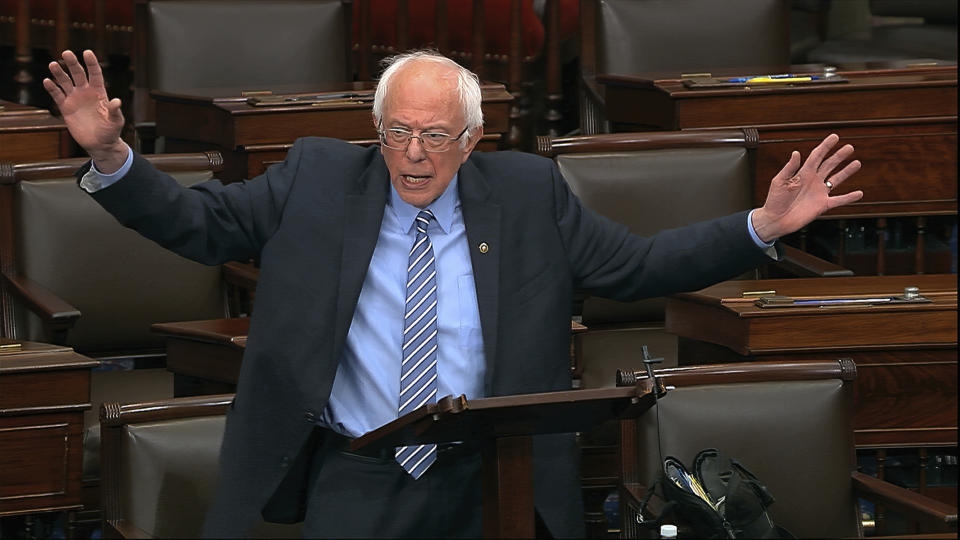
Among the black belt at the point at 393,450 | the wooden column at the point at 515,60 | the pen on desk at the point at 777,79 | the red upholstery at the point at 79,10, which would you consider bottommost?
the black belt at the point at 393,450

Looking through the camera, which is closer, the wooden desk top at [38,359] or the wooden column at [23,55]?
the wooden desk top at [38,359]

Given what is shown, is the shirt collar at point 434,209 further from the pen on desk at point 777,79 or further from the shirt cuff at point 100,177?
the pen on desk at point 777,79

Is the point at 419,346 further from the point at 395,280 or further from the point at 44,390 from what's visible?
the point at 44,390

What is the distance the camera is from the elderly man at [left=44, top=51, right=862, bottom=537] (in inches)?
62.3

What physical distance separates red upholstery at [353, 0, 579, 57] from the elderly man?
1574mm

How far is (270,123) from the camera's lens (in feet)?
8.59

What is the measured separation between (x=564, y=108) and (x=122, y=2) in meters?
0.98

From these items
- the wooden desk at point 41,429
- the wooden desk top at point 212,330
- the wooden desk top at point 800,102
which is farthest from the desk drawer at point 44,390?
the wooden desk top at point 800,102

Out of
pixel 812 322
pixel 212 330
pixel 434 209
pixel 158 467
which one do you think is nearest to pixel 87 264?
pixel 212 330

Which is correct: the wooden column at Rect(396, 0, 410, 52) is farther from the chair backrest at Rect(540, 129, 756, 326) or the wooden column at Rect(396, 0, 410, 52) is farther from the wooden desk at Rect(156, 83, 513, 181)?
the chair backrest at Rect(540, 129, 756, 326)

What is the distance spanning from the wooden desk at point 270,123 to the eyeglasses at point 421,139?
943mm

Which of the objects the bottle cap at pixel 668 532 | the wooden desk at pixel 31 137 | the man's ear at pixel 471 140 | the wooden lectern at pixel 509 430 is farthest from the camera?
the wooden desk at pixel 31 137

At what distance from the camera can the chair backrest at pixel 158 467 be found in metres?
1.63

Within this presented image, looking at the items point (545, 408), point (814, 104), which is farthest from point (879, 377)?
point (545, 408)
